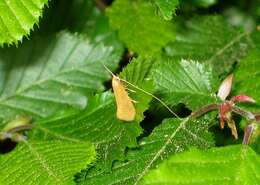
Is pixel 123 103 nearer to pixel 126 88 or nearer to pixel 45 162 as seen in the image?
pixel 126 88

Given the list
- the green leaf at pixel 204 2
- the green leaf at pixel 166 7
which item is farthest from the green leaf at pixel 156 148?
the green leaf at pixel 204 2

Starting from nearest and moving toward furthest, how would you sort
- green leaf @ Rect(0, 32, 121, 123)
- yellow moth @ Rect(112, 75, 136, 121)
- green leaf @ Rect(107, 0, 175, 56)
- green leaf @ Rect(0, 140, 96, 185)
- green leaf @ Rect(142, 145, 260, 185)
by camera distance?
green leaf @ Rect(142, 145, 260, 185), green leaf @ Rect(0, 140, 96, 185), yellow moth @ Rect(112, 75, 136, 121), green leaf @ Rect(0, 32, 121, 123), green leaf @ Rect(107, 0, 175, 56)

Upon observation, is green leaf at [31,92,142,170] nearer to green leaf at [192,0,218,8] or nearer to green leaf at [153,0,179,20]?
green leaf at [153,0,179,20]

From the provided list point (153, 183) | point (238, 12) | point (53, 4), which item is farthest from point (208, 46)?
point (153, 183)

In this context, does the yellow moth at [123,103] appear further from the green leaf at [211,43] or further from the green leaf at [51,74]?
the green leaf at [211,43]

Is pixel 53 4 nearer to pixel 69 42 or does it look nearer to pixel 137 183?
pixel 69 42

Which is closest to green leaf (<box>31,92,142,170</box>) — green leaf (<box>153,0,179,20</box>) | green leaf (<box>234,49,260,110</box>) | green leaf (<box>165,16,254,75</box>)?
green leaf (<box>153,0,179,20</box>)
